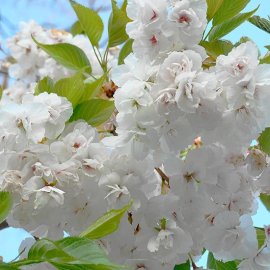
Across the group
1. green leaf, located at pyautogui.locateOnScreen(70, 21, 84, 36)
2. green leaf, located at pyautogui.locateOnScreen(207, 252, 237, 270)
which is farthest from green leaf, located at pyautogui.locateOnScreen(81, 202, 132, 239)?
green leaf, located at pyautogui.locateOnScreen(70, 21, 84, 36)

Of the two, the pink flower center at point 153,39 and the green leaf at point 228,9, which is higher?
the pink flower center at point 153,39

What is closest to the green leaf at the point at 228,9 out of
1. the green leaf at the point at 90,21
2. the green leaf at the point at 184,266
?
the green leaf at the point at 90,21

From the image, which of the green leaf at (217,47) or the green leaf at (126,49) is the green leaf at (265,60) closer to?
the green leaf at (217,47)

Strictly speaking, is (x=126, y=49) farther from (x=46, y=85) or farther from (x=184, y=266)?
(x=184, y=266)

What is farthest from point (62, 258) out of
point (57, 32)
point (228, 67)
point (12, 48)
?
point (12, 48)

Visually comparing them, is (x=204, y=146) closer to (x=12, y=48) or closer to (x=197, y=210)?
(x=197, y=210)

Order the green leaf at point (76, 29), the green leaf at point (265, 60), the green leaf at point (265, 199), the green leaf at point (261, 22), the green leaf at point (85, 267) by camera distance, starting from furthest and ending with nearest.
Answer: the green leaf at point (76, 29) → the green leaf at point (265, 199) → the green leaf at point (261, 22) → the green leaf at point (265, 60) → the green leaf at point (85, 267)
